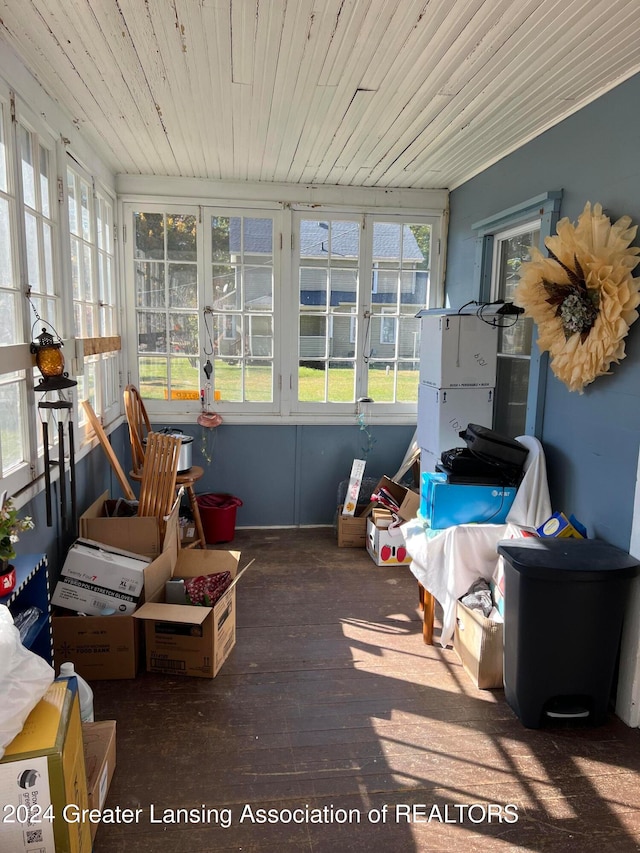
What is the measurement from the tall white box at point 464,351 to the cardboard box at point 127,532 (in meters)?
2.00

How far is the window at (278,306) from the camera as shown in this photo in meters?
4.56

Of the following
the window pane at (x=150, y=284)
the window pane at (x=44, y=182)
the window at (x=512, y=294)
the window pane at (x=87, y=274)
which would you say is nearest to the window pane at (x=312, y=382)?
the window pane at (x=150, y=284)

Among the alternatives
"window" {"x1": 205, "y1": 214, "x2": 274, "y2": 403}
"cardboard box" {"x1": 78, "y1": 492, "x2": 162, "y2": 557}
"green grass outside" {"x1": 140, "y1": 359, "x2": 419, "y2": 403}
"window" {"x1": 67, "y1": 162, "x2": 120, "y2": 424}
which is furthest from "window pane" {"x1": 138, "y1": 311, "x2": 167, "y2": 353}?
"cardboard box" {"x1": 78, "y1": 492, "x2": 162, "y2": 557}

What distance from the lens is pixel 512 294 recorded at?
3.76m

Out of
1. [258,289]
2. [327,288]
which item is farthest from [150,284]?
[327,288]

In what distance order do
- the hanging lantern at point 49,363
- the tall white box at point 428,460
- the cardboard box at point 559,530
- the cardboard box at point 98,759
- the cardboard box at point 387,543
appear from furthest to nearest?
the cardboard box at point 387,543
the tall white box at point 428,460
the cardboard box at point 559,530
the hanging lantern at point 49,363
the cardboard box at point 98,759

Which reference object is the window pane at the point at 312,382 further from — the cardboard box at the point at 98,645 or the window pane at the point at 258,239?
the cardboard box at the point at 98,645

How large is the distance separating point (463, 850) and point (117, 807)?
3.79 feet

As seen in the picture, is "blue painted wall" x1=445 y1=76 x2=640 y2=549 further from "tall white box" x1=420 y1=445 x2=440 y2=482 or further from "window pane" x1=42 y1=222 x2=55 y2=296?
"window pane" x1=42 y1=222 x2=55 y2=296

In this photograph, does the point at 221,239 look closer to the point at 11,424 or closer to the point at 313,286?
the point at 313,286

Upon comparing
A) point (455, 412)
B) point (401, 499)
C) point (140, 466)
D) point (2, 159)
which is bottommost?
point (401, 499)

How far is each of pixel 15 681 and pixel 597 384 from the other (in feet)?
8.45

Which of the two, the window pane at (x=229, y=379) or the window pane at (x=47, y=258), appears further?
the window pane at (x=229, y=379)

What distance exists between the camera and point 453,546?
2.88 m
